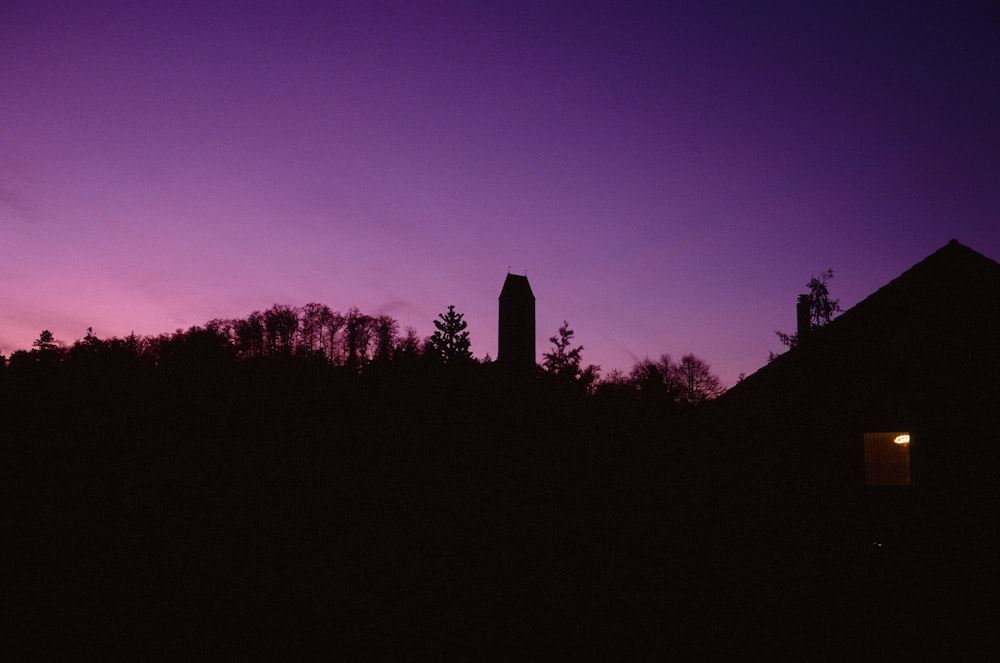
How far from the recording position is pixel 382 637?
5.43m

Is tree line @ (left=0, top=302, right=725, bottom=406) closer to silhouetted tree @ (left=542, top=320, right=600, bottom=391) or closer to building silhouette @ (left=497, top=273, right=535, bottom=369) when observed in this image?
silhouetted tree @ (left=542, top=320, right=600, bottom=391)

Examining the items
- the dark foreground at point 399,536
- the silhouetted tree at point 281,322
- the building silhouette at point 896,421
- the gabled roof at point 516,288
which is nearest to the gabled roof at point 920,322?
the building silhouette at point 896,421

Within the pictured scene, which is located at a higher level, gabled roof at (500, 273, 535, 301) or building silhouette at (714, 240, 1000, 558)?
gabled roof at (500, 273, 535, 301)

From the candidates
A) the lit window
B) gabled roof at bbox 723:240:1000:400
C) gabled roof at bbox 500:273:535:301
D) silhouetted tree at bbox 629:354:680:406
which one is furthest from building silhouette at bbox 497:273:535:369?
silhouetted tree at bbox 629:354:680:406

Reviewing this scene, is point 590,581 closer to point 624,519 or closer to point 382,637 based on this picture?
point 624,519

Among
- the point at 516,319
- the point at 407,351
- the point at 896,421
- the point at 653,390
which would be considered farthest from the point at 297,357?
the point at 516,319

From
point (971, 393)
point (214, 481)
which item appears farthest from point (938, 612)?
point (214, 481)

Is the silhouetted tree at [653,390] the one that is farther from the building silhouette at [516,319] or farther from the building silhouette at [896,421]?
the building silhouette at [516,319]

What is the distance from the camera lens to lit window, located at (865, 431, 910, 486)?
13.1 metres

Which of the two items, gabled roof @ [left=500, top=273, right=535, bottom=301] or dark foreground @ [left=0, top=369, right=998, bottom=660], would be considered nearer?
dark foreground @ [left=0, top=369, right=998, bottom=660]

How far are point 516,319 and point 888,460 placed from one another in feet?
88.9

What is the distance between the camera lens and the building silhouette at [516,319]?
37991 mm

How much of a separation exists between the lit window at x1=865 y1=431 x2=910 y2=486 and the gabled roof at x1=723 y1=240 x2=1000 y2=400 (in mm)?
3233

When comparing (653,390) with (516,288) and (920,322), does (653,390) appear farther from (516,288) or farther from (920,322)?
(516,288)
